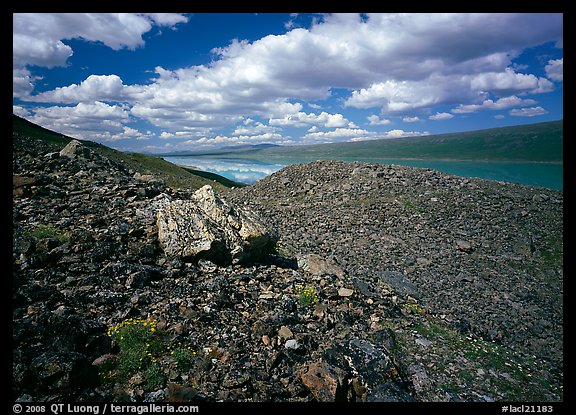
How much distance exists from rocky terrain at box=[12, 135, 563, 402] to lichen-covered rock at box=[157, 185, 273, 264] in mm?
47

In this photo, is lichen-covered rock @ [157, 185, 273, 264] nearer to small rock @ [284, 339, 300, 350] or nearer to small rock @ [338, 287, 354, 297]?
small rock @ [338, 287, 354, 297]

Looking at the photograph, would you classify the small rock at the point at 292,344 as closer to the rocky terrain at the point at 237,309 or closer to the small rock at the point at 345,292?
the rocky terrain at the point at 237,309

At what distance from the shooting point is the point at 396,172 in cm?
2877

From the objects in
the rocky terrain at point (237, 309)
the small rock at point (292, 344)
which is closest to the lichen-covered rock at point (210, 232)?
the rocky terrain at point (237, 309)

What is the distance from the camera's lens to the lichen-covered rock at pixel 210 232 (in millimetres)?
9227

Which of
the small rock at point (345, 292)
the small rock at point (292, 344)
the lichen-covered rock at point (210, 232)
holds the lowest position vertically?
the small rock at point (345, 292)

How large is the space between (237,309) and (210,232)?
2.75 metres

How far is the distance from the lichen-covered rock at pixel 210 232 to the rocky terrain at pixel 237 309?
0.05 metres

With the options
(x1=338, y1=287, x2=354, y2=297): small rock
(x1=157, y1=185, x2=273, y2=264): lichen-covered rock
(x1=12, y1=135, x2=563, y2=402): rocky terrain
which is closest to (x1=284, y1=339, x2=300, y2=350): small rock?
(x1=12, y1=135, x2=563, y2=402): rocky terrain

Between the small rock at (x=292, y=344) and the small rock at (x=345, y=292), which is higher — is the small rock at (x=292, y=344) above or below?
above

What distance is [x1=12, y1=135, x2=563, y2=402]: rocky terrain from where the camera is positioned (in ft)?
18.2

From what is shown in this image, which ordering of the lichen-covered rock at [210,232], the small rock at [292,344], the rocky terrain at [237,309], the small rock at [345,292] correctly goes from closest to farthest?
the rocky terrain at [237,309] < the small rock at [292,344] < the lichen-covered rock at [210,232] < the small rock at [345,292]
